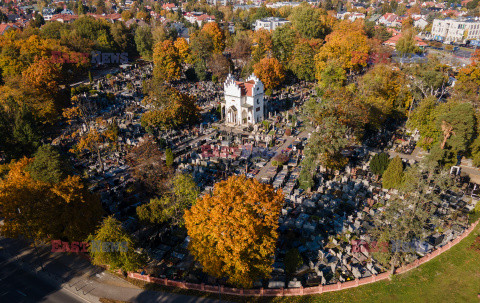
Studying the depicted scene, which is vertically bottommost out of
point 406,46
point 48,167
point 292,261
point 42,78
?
point 292,261

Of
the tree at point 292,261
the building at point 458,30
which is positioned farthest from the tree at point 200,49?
the building at point 458,30

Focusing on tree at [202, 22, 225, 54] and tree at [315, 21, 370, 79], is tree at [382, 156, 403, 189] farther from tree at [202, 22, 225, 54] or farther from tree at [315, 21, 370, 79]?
tree at [202, 22, 225, 54]

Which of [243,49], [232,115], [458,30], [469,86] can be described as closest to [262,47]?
[243,49]

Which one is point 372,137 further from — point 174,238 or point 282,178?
point 174,238

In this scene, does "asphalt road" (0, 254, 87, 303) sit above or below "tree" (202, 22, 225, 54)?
below

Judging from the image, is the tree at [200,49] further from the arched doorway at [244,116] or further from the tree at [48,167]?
the tree at [48,167]

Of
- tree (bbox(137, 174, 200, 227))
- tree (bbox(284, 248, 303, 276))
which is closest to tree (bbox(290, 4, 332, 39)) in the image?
tree (bbox(137, 174, 200, 227))

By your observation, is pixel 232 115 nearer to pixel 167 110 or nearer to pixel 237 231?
pixel 167 110

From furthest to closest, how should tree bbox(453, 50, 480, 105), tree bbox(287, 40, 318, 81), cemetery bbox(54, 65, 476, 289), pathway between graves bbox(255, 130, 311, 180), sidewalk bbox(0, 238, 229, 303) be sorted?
1. tree bbox(287, 40, 318, 81)
2. tree bbox(453, 50, 480, 105)
3. pathway between graves bbox(255, 130, 311, 180)
4. cemetery bbox(54, 65, 476, 289)
5. sidewalk bbox(0, 238, 229, 303)
